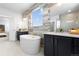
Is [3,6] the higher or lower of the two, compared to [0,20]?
higher

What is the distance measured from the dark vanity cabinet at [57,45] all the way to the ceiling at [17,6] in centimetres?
68

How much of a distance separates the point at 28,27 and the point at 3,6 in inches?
20.7

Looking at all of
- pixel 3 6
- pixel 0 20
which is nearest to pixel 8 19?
pixel 0 20

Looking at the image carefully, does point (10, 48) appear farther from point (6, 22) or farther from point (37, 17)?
point (37, 17)

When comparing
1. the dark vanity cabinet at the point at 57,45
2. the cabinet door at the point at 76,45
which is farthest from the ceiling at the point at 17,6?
the cabinet door at the point at 76,45

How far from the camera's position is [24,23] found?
5.78ft

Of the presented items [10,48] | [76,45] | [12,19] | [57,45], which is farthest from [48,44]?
[12,19]

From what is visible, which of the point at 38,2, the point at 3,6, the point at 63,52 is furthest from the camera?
the point at 63,52

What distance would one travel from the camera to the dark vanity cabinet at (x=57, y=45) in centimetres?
184

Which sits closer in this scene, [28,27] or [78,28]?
[78,28]

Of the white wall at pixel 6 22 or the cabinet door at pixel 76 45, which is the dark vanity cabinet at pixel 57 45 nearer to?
the cabinet door at pixel 76 45

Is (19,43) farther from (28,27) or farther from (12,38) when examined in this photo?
(28,27)

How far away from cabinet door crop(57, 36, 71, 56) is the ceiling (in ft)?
2.71

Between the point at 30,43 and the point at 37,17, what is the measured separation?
19.1 inches
